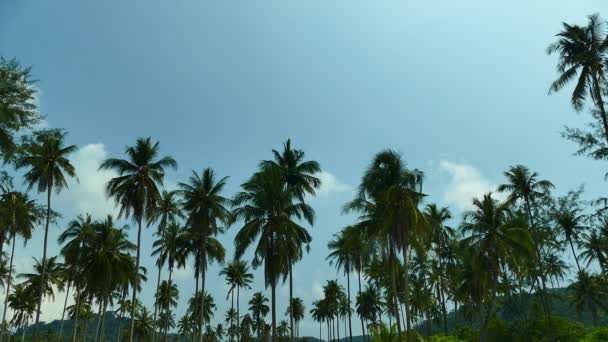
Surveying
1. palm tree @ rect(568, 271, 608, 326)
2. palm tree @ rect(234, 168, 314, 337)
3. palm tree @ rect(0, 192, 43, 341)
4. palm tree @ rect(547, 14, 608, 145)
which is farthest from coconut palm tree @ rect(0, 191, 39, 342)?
palm tree @ rect(568, 271, 608, 326)

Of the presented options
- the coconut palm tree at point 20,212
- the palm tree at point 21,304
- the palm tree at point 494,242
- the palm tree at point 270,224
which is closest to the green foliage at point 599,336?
the palm tree at point 494,242

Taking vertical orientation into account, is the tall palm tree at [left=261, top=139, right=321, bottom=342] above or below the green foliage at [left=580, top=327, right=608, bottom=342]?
above

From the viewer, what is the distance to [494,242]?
1563 inches

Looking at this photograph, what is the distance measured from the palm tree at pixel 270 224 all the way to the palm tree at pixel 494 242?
16.1 m

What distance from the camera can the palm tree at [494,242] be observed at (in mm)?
38500

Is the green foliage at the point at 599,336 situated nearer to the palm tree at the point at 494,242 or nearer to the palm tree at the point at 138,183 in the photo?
the palm tree at the point at 494,242

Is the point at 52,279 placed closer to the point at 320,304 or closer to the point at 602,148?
the point at 320,304

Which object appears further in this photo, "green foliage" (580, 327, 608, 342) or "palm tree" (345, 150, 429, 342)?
"green foliage" (580, 327, 608, 342)

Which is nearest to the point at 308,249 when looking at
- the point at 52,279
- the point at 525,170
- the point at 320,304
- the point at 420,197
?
Result: the point at 420,197

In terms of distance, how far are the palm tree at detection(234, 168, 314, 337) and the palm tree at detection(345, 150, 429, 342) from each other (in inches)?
175

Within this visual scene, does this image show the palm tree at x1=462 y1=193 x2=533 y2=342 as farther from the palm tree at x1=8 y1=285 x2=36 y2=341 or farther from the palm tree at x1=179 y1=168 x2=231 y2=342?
the palm tree at x1=8 y1=285 x2=36 y2=341

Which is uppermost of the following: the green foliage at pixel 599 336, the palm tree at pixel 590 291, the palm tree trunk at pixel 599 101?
the palm tree trunk at pixel 599 101

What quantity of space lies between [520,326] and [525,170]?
16.8m

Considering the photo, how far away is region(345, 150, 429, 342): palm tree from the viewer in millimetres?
30406
